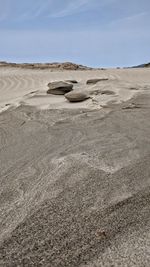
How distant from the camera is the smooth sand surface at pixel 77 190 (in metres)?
1.55

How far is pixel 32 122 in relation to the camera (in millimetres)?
3697

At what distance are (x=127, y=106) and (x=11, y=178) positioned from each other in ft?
6.23

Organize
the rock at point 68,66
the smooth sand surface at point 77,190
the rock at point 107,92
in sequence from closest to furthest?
the smooth sand surface at point 77,190 < the rock at point 107,92 < the rock at point 68,66

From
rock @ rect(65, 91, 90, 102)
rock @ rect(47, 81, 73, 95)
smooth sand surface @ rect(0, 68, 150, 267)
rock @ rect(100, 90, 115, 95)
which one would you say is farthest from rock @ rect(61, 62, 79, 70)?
smooth sand surface @ rect(0, 68, 150, 267)

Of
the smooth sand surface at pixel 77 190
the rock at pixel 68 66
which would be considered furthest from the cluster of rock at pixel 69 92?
the rock at pixel 68 66

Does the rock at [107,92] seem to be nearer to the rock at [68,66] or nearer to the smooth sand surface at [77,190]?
the smooth sand surface at [77,190]

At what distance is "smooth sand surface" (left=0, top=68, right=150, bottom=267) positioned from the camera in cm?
155

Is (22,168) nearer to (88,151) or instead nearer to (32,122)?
(88,151)

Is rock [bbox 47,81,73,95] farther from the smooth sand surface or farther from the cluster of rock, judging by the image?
the smooth sand surface

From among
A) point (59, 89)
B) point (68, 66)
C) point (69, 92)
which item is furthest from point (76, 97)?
point (68, 66)

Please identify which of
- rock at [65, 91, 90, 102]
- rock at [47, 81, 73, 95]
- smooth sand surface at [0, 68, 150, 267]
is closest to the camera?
smooth sand surface at [0, 68, 150, 267]

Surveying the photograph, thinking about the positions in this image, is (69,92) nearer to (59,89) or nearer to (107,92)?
(107,92)

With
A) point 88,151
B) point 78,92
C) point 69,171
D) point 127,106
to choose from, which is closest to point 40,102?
point 78,92

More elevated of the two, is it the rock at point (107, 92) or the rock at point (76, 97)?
the rock at point (107, 92)
